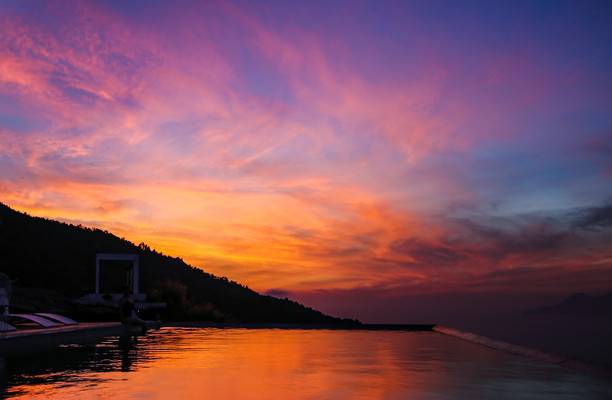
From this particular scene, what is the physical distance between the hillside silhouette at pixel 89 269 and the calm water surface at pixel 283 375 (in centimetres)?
1845

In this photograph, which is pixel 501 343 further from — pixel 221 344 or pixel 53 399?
pixel 53 399

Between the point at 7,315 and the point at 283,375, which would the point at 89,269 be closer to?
the point at 7,315

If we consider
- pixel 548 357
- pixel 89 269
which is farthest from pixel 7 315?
pixel 89 269

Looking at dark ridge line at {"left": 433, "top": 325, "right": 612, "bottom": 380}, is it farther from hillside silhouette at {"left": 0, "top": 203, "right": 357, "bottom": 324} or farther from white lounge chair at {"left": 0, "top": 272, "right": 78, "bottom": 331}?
hillside silhouette at {"left": 0, "top": 203, "right": 357, "bottom": 324}

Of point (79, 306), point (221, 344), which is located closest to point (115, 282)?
point (79, 306)

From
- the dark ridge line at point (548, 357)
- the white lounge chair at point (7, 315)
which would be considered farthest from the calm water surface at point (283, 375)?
the white lounge chair at point (7, 315)

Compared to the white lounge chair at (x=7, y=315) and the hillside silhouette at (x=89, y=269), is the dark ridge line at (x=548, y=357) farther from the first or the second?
the hillside silhouette at (x=89, y=269)

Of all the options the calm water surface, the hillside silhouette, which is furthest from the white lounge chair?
the hillside silhouette

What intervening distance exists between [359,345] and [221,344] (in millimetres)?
2902

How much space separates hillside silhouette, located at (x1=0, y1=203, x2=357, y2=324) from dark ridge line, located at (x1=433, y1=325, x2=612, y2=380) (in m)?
16.5

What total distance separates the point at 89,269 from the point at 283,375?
159 feet

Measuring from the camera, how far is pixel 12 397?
6.04 meters

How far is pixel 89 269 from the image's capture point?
5309 cm

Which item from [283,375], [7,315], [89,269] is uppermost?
[89,269]
